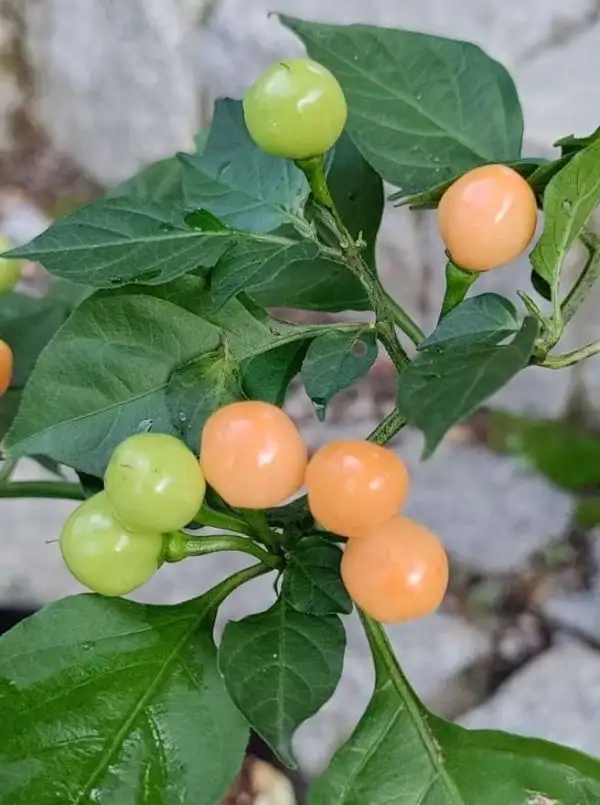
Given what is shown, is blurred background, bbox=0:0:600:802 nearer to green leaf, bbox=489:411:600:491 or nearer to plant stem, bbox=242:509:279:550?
green leaf, bbox=489:411:600:491

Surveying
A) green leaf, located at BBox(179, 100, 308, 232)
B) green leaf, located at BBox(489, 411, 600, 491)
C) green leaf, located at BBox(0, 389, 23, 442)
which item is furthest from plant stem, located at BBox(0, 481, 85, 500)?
green leaf, located at BBox(489, 411, 600, 491)

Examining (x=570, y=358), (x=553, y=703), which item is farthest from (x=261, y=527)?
(x=553, y=703)

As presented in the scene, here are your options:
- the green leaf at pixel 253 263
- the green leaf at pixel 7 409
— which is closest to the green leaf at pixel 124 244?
the green leaf at pixel 253 263

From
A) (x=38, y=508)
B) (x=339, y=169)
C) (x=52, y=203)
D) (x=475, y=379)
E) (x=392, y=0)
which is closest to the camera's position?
(x=475, y=379)

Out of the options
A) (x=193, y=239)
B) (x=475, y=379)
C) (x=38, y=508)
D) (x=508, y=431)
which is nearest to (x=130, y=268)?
(x=193, y=239)

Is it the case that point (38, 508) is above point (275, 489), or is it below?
below

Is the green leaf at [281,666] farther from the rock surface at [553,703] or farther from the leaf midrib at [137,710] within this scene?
the rock surface at [553,703]

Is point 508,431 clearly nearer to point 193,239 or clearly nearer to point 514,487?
point 514,487
